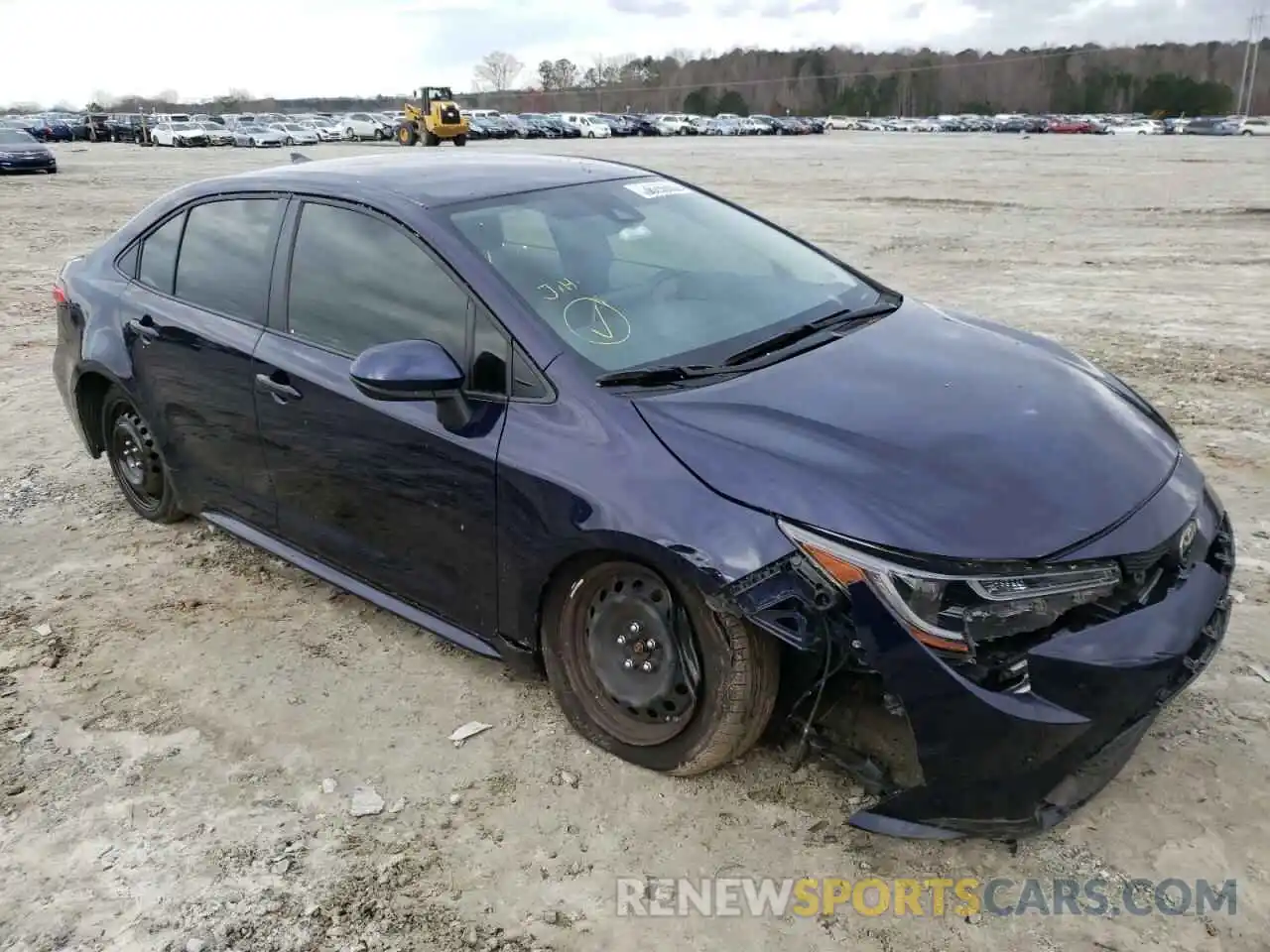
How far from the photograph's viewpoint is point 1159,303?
914 centimetres

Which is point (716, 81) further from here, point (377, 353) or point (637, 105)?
point (377, 353)

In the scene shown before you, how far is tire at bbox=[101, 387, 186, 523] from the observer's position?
459cm

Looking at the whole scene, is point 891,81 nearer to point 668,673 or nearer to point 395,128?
point 395,128

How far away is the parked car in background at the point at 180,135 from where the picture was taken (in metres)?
52.8

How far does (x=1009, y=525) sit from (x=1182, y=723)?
121cm

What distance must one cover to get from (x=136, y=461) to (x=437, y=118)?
135ft

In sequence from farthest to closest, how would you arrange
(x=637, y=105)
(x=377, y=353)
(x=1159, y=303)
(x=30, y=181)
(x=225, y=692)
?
1. (x=637, y=105)
2. (x=30, y=181)
3. (x=1159, y=303)
4. (x=225, y=692)
5. (x=377, y=353)

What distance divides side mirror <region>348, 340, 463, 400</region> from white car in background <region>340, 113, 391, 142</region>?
57.6 m

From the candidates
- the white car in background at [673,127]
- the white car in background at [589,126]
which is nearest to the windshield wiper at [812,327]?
the white car in background at [589,126]

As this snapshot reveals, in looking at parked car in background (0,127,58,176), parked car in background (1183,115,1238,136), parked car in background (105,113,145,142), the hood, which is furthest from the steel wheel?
parked car in background (1183,115,1238,136)

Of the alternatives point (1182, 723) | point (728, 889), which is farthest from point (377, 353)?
point (1182, 723)

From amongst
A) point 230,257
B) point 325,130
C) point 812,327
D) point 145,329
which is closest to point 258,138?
point 325,130

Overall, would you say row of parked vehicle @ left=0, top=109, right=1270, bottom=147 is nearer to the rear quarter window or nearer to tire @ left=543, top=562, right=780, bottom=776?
the rear quarter window

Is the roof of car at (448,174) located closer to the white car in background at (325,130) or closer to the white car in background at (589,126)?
the white car in background at (325,130)
